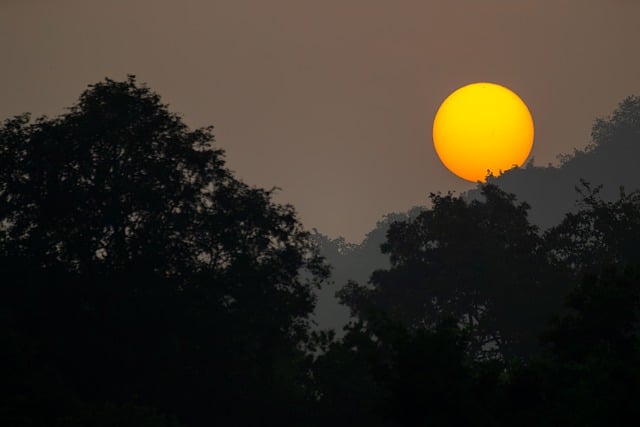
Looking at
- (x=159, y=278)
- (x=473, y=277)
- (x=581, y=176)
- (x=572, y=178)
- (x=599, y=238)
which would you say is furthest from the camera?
(x=572, y=178)

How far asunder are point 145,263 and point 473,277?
23.0 meters

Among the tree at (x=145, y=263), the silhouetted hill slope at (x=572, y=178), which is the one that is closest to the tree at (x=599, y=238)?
the tree at (x=145, y=263)

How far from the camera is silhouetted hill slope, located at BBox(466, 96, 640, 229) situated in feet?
555

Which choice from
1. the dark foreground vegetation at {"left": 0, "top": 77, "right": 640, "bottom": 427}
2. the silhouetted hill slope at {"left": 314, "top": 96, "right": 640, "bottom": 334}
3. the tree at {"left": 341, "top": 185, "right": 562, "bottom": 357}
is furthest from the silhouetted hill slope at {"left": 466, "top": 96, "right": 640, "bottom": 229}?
the dark foreground vegetation at {"left": 0, "top": 77, "right": 640, "bottom": 427}

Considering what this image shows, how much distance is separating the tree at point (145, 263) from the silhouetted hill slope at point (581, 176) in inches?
4853

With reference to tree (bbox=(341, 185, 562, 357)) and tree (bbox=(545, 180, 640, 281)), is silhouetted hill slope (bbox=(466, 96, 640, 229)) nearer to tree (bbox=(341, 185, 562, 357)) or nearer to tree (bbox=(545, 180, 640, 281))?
tree (bbox=(545, 180, 640, 281))

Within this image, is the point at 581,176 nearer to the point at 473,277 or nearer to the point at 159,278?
the point at 473,277

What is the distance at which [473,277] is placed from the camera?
64312 millimetres

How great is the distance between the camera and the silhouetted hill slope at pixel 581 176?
555ft

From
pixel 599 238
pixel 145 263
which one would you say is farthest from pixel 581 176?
pixel 145 263

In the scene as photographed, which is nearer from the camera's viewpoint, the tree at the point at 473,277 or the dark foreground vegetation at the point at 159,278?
the dark foreground vegetation at the point at 159,278

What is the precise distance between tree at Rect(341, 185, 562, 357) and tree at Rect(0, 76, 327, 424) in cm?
1427

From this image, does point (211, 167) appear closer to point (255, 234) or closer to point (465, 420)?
point (255, 234)

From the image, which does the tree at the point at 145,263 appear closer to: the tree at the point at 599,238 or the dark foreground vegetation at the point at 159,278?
the dark foreground vegetation at the point at 159,278
